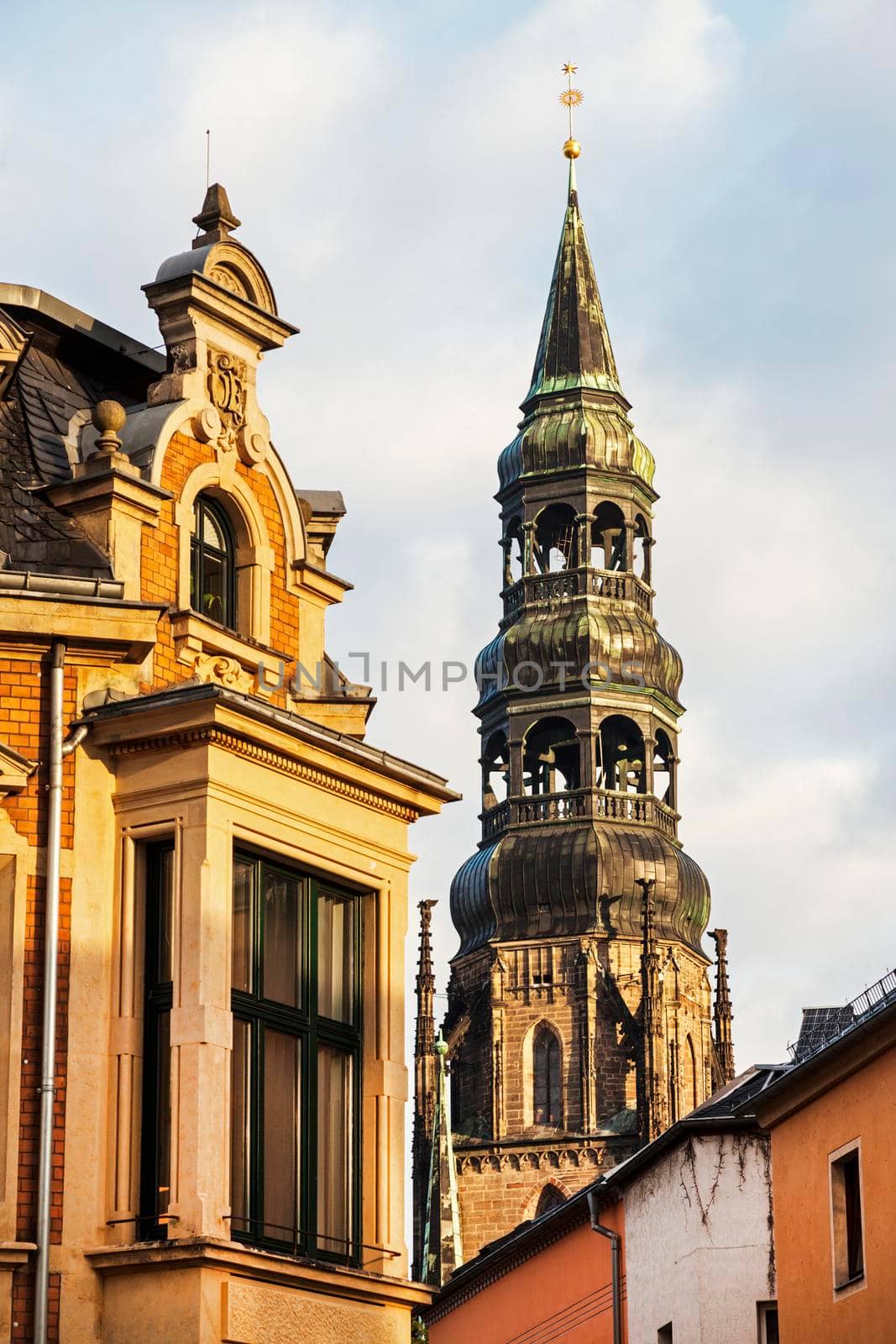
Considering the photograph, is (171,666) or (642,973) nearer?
(171,666)

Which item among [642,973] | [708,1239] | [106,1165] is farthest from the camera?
[642,973]

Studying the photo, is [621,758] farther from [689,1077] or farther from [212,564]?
[212,564]

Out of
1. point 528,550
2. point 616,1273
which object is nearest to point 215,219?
point 616,1273

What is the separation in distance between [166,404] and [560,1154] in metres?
101

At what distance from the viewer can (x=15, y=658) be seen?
74.0 ft

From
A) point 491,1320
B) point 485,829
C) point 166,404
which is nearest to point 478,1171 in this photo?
point 485,829

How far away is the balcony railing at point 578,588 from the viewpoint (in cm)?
13175

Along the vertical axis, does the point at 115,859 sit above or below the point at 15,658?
→ below

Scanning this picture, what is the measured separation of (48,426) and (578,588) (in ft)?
352

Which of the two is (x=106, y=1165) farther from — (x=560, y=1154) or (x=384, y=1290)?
(x=560, y=1154)

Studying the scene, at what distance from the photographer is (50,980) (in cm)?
2170

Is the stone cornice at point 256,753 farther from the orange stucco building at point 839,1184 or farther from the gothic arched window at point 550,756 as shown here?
the gothic arched window at point 550,756

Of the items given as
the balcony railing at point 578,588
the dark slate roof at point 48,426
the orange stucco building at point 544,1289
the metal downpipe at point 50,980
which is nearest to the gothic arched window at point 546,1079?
the balcony railing at point 578,588

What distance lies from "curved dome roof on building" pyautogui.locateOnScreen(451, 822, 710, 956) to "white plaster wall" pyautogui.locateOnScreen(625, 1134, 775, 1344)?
8382 cm
